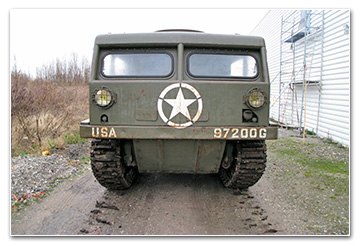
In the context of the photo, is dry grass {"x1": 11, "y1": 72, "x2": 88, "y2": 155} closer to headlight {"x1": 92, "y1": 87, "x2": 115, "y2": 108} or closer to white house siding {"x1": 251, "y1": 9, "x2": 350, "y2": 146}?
headlight {"x1": 92, "y1": 87, "x2": 115, "y2": 108}

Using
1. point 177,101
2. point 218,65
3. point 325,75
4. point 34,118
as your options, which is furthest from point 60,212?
point 325,75

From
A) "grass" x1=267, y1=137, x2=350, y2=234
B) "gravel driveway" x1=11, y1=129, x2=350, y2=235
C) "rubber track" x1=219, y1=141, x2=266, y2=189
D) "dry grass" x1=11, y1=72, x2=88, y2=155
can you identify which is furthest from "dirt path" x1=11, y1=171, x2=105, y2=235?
"grass" x1=267, y1=137, x2=350, y2=234

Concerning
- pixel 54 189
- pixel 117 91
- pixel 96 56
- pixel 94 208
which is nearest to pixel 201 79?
pixel 117 91

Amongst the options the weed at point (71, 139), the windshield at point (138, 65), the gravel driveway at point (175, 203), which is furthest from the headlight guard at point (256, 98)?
the weed at point (71, 139)

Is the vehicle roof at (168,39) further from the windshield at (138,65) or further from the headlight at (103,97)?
the headlight at (103,97)

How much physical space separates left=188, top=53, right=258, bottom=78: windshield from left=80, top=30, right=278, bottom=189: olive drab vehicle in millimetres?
13

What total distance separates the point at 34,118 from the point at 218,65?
6057 millimetres

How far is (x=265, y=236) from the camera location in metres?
2.87

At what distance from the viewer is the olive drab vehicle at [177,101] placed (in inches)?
131

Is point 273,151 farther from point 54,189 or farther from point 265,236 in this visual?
point 54,189

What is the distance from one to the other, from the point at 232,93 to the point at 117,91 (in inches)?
58.0

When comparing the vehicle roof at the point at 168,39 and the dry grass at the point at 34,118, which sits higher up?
the vehicle roof at the point at 168,39

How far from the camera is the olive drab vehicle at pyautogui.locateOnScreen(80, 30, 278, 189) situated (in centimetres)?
332

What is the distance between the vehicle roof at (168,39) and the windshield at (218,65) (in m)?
0.16
